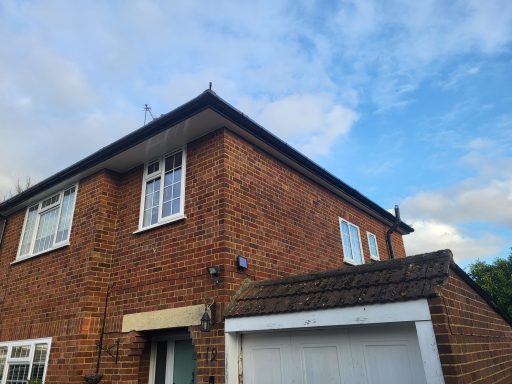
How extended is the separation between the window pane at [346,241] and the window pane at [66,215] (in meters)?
6.43

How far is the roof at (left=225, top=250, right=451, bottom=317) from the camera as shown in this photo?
12.6ft

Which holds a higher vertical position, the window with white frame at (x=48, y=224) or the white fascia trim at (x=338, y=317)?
the window with white frame at (x=48, y=224)

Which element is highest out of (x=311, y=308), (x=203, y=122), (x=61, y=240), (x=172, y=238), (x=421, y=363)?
(x=203, y=122)

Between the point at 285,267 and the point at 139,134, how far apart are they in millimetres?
3593

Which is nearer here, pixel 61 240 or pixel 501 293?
pixel 61 240

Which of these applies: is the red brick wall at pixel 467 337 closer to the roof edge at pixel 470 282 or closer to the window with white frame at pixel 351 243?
the roof edge at pixel 470 282

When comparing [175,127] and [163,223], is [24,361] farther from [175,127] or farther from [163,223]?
[175,127]

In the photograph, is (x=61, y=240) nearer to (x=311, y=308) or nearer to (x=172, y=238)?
(x=172, y=238)

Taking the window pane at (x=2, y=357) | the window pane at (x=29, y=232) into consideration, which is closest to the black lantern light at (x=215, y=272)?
the window pane at (x=2, y=357)

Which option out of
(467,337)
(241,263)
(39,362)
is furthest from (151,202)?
(467,337)

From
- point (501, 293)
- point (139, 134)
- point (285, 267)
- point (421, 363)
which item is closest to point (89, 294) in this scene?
point (139, 134)

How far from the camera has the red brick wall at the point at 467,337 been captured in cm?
345

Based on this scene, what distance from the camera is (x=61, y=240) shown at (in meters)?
8.40

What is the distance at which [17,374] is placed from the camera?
299 inches
